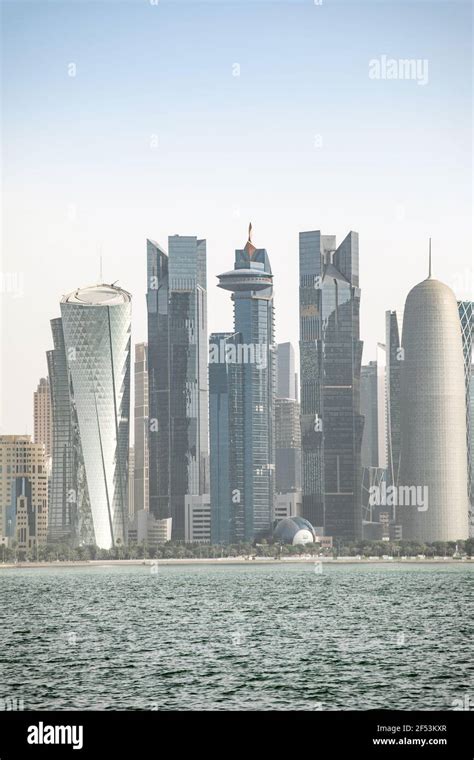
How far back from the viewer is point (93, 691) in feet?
229

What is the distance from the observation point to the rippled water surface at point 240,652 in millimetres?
68000

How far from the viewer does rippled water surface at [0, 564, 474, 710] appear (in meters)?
68.0

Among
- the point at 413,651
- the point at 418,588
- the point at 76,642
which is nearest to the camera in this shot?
the point at 413,651

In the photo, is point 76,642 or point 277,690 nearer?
point 277,690

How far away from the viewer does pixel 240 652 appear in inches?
3497

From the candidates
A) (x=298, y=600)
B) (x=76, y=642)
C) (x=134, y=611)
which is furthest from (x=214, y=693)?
(x=298, y=600)

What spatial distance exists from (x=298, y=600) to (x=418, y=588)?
2559 centimetres

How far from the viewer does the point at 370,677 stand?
243ft

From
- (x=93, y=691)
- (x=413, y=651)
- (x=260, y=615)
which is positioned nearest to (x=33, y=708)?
(x=93, y=691)

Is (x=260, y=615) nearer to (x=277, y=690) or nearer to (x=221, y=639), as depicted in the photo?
(x=221, y=639)

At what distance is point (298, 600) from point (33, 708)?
88886mm

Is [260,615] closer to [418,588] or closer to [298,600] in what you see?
[298,600]
